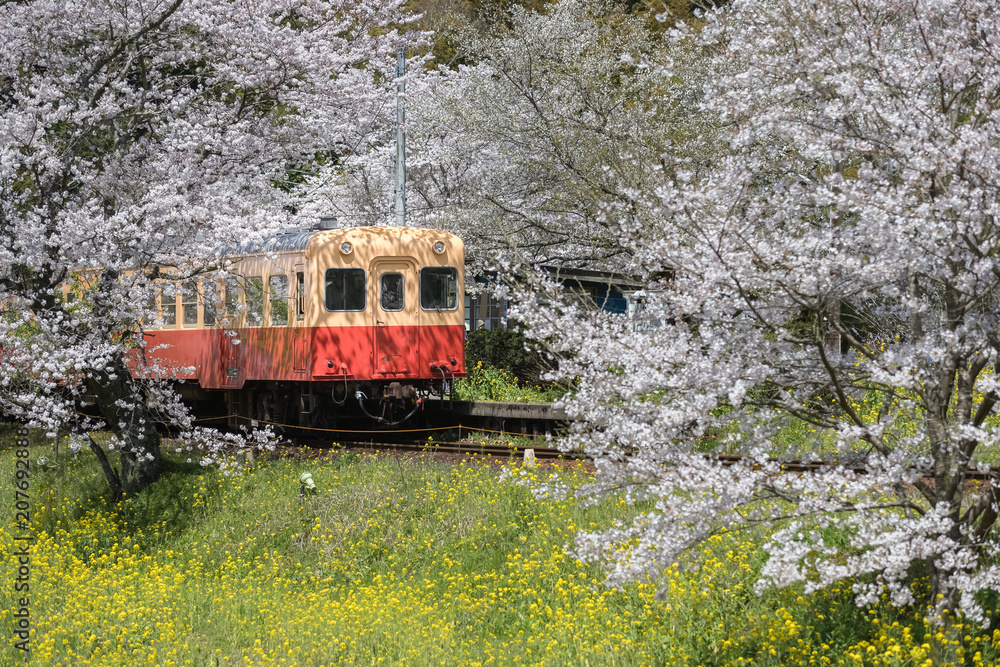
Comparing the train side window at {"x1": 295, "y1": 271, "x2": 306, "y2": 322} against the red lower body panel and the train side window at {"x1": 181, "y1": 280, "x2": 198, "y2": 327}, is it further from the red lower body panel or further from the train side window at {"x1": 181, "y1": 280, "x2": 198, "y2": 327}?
the train side window at {"x1": 181, "y1": 280, "x2": 198, "y2": 327}

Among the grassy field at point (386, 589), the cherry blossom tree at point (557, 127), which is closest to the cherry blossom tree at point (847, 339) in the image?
the grassy field at point (386, 589)

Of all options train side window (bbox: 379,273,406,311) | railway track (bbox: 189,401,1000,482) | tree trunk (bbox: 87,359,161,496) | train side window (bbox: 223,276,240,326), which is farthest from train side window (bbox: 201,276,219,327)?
train side window (bbox: 379,273,406,311)

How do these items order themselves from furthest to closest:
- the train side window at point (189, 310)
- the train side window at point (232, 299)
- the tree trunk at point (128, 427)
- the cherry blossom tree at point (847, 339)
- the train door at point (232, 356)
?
the train side window at point (189, 310) → the train door at point (232, 356) → the train side window at point (232, 299) → the tree trunk at point (128, 427) → the cherry blossom tree at point (847, 339)

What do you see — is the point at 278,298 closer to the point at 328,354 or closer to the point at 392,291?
the point at 328,354

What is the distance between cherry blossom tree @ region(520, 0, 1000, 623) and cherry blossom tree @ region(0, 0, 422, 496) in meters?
5.96

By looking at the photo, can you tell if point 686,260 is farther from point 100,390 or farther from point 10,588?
point 100,390

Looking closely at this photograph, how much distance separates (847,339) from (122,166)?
28.3 ft

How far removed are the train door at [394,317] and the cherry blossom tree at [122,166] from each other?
197cm

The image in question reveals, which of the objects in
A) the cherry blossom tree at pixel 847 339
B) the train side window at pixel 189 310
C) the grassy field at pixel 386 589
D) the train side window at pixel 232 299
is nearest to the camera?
the cherry blossom tree at pixel 847 339

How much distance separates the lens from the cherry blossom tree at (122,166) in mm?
10039

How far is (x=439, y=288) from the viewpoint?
13.7 m

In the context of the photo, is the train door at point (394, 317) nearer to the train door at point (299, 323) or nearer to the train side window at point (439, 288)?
the train side window at point (439, 288)

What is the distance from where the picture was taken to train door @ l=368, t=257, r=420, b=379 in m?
13.2

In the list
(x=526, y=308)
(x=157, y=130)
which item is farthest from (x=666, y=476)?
(x=157, y=130)
